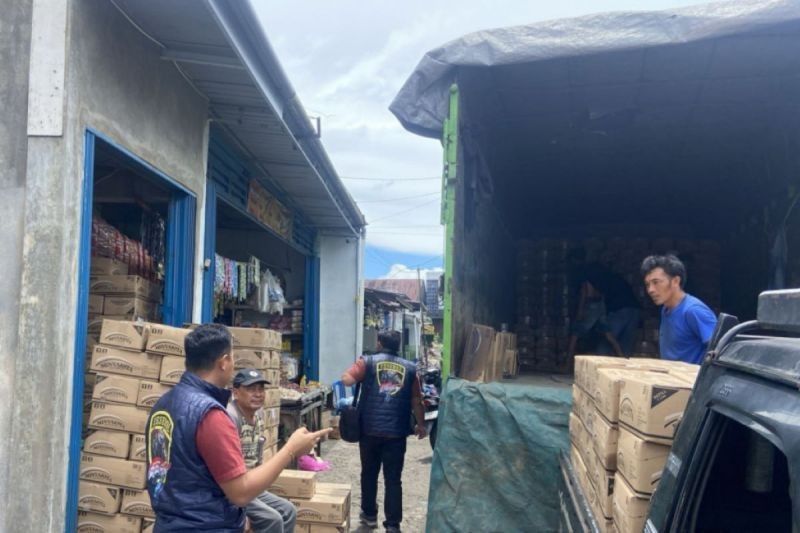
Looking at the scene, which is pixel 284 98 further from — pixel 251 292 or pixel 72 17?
pixel 251 292

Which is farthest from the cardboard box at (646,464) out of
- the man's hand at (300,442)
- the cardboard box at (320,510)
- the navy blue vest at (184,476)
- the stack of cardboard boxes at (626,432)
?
the cardboard box at (320,510)

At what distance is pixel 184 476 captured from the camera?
9.53ft

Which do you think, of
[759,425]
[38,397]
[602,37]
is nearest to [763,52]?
[602,37]

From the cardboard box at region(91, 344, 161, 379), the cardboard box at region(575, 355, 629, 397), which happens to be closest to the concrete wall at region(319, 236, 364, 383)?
the cardboard box at region(91, 344, 161, 379)

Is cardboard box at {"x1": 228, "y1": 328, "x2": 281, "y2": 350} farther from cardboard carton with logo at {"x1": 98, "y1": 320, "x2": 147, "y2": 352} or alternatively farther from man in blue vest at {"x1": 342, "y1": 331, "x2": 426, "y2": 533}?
cardboard carton with logo at {"x1": 98, "y1": 320, "x2": 147, "y2": 352}

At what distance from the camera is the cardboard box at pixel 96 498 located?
456cm

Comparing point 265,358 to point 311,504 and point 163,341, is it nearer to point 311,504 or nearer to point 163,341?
point 163,341

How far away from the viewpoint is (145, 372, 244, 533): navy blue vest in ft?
9.46

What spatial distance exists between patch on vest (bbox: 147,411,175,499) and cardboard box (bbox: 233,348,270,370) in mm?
2529

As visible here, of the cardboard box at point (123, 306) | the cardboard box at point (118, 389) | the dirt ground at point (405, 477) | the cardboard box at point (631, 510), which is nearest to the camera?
the cardboard box at point (631, 510)

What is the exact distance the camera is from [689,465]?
177 cm

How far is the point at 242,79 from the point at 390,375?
9.44ft

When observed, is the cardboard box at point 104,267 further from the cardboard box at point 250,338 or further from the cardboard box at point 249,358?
the cardboard box at point 249,358

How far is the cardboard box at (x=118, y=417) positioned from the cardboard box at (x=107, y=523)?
576 mm
